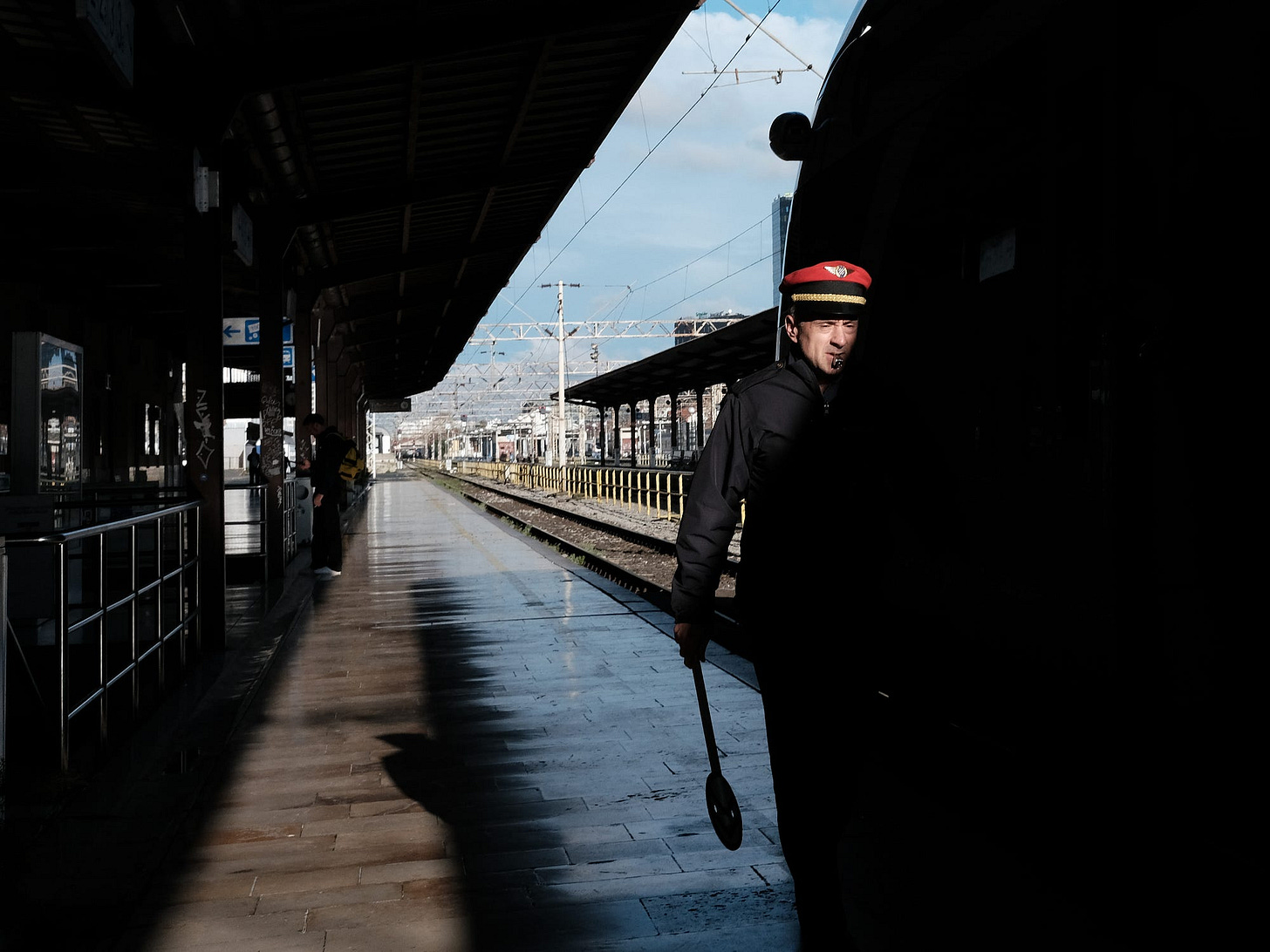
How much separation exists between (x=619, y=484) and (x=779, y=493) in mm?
28058

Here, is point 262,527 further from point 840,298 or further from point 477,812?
point 840,298

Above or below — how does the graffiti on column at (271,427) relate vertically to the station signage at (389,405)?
below

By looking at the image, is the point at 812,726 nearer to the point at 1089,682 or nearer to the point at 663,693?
the point at 1089,682

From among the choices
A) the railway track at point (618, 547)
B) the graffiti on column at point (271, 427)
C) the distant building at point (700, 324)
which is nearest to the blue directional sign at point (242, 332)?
the graffiti on column at point (271, 427)

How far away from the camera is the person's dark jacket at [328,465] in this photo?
40.6ft

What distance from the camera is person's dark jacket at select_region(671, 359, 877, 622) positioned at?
2861mm

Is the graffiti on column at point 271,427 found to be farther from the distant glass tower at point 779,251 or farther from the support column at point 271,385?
the distant glass tower at point 779,251

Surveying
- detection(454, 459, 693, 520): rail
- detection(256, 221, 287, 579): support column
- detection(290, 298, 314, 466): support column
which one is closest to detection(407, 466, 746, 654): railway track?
detection(454, 459, 693, 520): rail

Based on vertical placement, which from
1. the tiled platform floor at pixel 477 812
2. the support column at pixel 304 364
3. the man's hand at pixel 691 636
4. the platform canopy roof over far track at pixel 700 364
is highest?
the platform canopy roof over far track at pixel 700 364

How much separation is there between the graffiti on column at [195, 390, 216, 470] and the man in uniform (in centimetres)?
555

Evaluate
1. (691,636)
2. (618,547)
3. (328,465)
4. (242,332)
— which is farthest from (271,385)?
(691,636)

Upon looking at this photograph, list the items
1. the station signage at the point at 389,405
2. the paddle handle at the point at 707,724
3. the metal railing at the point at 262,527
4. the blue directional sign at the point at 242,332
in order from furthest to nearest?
the station signage at the point at 389,405
the blue directional sign at the point at 242,332
the metal railing at the point at 262,527
the paddle handle at the point at 707,724

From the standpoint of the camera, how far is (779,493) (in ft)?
9.43

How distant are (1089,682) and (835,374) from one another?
5.97 ft
